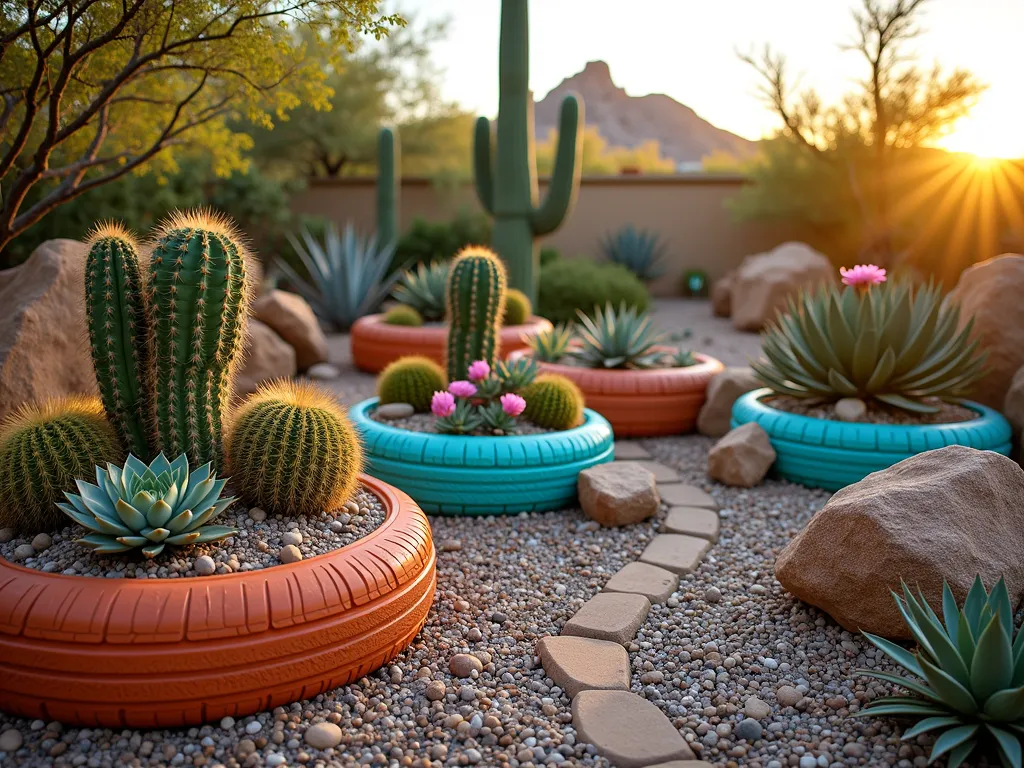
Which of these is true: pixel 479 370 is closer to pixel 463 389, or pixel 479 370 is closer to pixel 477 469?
pixel 463 389

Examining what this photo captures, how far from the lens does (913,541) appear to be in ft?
8.90

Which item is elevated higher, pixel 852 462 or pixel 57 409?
pixel 57 409

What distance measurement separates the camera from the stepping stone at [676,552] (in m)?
3.61

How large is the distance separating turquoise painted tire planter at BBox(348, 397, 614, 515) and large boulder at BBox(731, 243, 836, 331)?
7.40 metres

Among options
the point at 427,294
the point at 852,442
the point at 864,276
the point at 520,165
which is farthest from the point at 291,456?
the point at 520,165

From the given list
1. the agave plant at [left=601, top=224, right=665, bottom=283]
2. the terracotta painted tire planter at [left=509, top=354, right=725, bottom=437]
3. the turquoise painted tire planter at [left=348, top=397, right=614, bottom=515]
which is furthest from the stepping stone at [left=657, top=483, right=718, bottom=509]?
the agave plant at [left=601, top=224, right=665, bottom=283]

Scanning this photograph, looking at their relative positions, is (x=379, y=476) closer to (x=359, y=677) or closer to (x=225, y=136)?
(x=359, y=677)

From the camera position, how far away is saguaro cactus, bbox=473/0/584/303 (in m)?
8.34

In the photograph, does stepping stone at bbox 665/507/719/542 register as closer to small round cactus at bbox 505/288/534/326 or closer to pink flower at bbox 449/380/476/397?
pink flower at bbox 449/380/476/397

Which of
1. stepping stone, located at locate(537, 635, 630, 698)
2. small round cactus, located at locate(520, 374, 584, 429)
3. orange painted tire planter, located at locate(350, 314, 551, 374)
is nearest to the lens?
stepping stone, located at locate(537, 635, 630, 698)

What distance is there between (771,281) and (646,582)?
855cm

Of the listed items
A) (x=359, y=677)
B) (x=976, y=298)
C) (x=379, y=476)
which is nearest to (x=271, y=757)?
(x=359, y=677)

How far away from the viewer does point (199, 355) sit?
296 cm

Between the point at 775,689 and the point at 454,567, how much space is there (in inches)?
57.5
